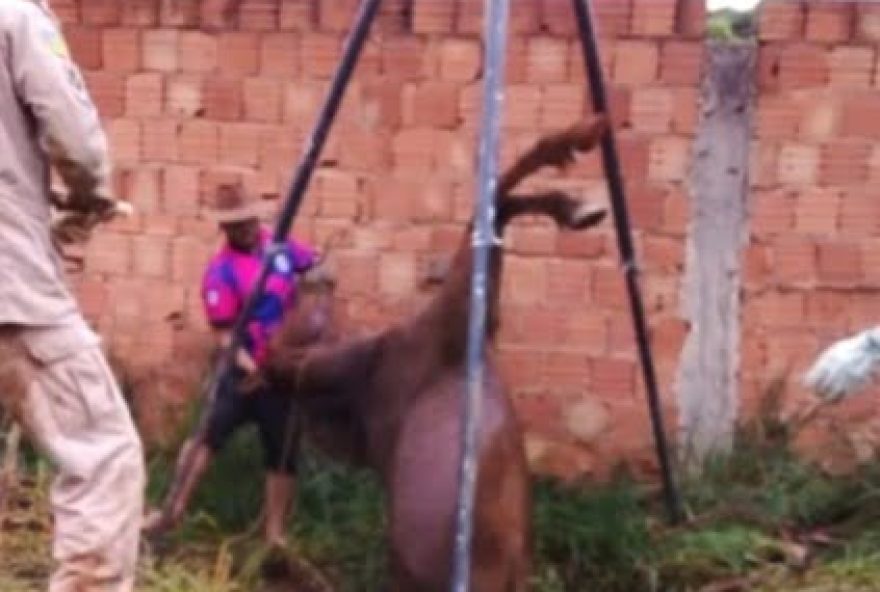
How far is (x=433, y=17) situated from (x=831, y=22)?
4.13ft

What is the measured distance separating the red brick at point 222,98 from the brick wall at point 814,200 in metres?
1.70

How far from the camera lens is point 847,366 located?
18.7ft

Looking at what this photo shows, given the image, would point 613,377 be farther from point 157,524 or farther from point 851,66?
point 157,524

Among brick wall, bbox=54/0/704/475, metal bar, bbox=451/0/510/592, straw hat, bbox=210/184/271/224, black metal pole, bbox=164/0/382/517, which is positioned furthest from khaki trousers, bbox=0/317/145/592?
brick wall, bbox=54/0/704/475

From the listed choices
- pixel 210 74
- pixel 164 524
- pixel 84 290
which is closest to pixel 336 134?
pixel 210 74

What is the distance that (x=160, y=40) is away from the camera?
313 inches

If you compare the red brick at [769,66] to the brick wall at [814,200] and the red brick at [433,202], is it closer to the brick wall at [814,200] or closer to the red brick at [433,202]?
the brick wall at [814,200]

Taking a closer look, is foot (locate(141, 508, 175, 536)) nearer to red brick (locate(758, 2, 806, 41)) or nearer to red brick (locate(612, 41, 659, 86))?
red brick (locate(612, 41, 659, 86))

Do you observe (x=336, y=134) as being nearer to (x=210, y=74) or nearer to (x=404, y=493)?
(x=210, y=74)

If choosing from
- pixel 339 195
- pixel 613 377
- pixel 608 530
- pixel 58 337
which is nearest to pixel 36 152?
pixel 58 337

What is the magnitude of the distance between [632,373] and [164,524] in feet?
5.22

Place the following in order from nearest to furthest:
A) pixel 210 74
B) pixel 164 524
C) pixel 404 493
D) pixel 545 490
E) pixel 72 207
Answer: pixel 72 207
pixel 404 493
pixel 164 524
pixel 545 490
pixel 210 74

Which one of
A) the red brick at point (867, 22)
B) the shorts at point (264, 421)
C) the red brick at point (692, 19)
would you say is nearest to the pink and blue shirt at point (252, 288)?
the shorts at point (264, 421)

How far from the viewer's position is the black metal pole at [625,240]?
630 centimetres
